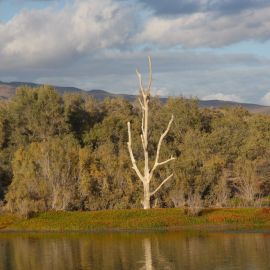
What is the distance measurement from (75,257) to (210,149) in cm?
2857

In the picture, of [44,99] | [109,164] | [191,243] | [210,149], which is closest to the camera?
[191,243]

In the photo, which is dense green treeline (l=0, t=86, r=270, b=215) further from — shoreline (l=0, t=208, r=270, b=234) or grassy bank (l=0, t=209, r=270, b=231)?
shoreline (l=0, t=208, r=270, b=234)

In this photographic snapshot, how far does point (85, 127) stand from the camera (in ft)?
220

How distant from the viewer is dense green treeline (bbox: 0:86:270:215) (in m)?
49.0

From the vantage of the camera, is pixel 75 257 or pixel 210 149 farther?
pixel 210 149

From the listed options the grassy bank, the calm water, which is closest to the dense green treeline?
the grassy bank

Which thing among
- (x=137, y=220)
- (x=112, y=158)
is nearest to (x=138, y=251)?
(x=137, y=220)

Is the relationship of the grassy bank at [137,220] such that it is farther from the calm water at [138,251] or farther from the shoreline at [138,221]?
the calm water at [138,251]

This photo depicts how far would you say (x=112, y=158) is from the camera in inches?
2060

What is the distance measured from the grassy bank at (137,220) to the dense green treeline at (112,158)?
1.47m

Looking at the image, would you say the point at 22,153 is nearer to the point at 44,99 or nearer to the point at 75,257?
the point at 44,99

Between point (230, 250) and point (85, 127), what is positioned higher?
point (85, 127)

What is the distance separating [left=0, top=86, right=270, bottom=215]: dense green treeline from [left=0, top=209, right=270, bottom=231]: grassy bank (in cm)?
147

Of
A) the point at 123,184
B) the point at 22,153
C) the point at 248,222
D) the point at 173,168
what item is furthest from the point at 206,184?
the point at 22,153
